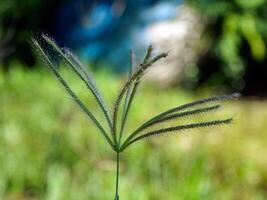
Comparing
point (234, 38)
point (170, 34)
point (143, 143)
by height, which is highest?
point (170, 34)

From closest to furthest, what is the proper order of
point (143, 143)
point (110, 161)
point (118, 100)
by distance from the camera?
1. point (118, 100)
2. point (110, 161)
3. point (143, 143)

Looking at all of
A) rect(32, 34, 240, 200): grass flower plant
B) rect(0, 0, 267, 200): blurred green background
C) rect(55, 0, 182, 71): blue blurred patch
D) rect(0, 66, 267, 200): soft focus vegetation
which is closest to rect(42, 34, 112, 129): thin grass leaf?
rect(32, 34, 240, 200): grass flower plant

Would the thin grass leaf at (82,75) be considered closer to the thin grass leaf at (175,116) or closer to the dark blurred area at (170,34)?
the thin grass leaf at (175,116)

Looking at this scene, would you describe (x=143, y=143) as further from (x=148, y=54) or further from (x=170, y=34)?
(x=170, y=34)

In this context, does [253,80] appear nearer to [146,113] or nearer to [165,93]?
[165,93]

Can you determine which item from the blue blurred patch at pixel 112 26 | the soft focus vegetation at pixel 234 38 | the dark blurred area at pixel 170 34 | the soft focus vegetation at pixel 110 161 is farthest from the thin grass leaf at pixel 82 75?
the blue blurred patch at pixel 112 26

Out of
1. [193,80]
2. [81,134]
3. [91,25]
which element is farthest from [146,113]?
[91,25]

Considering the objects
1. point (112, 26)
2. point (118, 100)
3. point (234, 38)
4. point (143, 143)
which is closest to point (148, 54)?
point (118, 100)
